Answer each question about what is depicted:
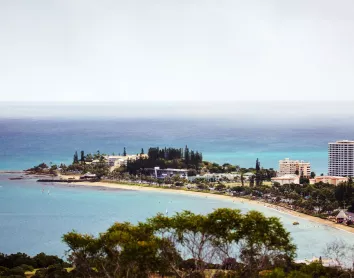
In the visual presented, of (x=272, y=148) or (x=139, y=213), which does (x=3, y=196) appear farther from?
(x=272, y=148)

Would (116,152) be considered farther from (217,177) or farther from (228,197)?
(228,197)

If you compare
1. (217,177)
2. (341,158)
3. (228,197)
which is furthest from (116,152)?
(228,197)

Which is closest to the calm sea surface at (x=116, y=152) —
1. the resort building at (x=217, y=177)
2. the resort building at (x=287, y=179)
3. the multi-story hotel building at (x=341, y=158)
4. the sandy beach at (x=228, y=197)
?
the sandy beach at (x=228, y=197)

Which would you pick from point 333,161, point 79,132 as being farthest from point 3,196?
point 79,132

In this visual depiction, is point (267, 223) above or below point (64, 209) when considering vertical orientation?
above

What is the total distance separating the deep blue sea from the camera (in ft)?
178

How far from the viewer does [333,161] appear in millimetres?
41812

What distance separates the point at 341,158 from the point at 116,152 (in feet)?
79.0

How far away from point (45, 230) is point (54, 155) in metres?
33.7

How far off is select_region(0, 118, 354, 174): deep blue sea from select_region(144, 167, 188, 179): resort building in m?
10.4

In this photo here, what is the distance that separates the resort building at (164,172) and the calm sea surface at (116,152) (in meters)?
5.16

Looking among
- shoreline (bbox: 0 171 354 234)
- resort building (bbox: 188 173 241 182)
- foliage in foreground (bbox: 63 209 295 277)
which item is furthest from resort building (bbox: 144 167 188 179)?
foliage in foreground (bbox: 63 209 295 277)

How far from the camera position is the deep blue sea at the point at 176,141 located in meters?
54.2

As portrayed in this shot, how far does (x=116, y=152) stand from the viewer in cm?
5975
